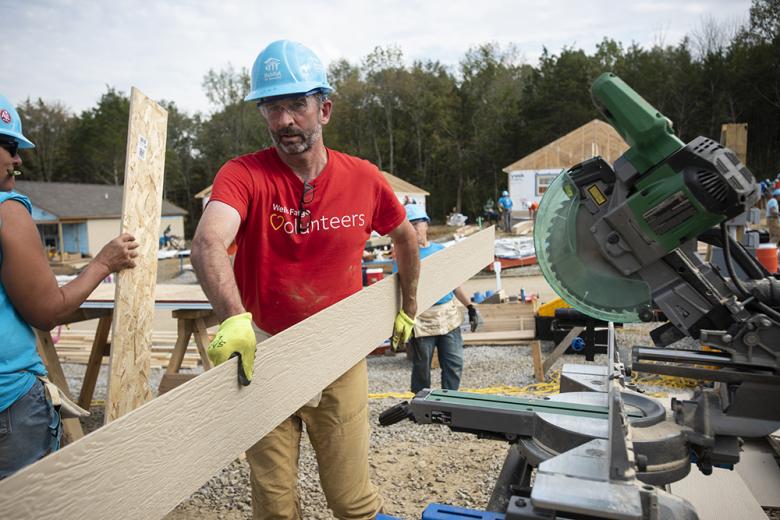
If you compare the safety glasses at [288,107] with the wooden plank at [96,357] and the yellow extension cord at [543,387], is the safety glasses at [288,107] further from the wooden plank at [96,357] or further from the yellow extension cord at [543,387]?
the yellow extension cord at [543,387]

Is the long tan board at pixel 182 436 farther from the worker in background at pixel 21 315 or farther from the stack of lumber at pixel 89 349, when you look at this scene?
the stack of lumber at pixel 89 349

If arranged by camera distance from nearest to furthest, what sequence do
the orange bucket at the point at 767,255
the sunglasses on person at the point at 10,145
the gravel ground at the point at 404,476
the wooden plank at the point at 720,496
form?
1. the sunglasses on person at the point at 10,145
2. the wooden plank at the point at 720,496
3. the gravel ground at the point at 404,476
4. the orange bucket at the point at 767,255

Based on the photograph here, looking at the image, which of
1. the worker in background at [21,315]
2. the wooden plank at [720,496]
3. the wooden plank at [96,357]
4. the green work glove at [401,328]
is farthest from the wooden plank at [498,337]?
the worker in background at [21,315]

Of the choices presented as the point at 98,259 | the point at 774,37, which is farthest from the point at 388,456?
the point at 774,37

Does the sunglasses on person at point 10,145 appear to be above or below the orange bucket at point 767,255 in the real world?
above

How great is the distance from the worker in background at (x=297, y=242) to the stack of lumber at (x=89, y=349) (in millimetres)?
5088

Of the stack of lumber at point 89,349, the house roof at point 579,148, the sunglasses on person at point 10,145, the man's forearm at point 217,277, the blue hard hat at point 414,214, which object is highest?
the house roof at point 579,148

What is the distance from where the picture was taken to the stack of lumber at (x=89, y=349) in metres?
7.08

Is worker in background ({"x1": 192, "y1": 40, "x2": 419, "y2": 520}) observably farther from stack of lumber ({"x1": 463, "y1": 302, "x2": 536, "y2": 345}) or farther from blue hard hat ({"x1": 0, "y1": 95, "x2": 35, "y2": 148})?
stack of lumber ({"x1": 463, "y1": 302, "x2": 536, "y2": 345})

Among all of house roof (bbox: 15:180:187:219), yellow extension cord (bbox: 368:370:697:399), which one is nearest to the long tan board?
yellow extension cord (bbox: 368:370:697:399)

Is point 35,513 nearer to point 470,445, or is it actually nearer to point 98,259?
point 98,259

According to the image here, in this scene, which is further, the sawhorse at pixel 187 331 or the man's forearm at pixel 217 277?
the sawhorse at pixel 187 331

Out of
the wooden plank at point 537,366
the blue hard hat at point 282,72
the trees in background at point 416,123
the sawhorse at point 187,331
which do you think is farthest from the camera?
the trees in background at point 416,123

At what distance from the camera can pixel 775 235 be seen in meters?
12.1
